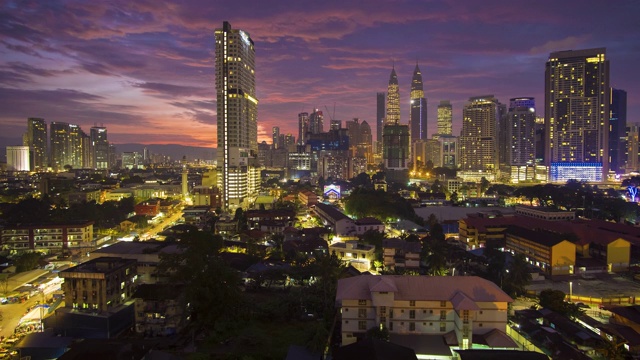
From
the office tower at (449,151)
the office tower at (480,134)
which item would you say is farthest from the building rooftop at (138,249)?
the office tower at (449,151)

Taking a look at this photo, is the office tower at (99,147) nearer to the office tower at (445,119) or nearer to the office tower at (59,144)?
the office tower at (59,144)

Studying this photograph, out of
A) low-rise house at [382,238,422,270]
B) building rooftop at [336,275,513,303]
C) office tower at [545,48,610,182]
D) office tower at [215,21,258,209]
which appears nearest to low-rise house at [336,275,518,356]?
building rooftop at [336,275,513,303]

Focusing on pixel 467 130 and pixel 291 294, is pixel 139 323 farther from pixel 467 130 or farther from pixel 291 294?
pixel 467 130

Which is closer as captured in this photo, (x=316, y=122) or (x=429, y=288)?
(x=429, y=288)

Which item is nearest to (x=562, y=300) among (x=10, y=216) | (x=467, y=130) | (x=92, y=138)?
(x=10, y=216)

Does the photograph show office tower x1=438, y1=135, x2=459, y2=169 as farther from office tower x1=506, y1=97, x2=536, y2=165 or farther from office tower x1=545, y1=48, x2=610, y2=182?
office tower x1=545, y1=48, x2=610, y2=182

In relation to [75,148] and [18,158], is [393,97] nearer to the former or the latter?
[75,148]

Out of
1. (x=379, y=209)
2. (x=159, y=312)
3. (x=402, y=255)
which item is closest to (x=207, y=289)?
(x=159, y=312)
